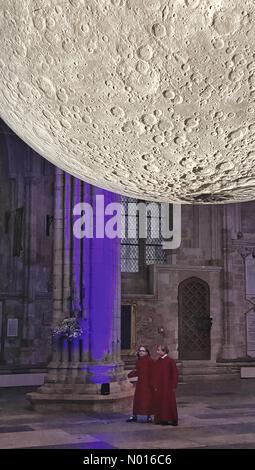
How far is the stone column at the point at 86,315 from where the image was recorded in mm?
10422

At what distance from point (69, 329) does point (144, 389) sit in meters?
1.71

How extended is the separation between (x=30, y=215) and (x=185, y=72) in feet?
59.4

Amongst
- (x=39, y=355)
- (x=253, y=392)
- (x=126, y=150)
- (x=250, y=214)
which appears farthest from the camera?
(x=250, y=214)

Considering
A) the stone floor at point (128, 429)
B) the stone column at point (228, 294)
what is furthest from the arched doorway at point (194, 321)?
the stone floor at point (128, 429)

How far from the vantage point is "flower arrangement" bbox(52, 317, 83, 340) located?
34.8ft

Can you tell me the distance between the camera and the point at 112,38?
90 cm

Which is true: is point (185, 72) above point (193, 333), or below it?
above

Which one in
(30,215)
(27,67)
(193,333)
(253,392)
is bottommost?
(253,392)

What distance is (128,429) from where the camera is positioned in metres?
8.82

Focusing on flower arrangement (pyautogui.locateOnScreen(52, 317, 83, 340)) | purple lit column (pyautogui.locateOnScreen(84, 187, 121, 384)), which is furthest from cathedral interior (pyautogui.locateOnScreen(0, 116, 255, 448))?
flower arrangement (pyautogui.locateOnScreen(52, 317, 83, 340))

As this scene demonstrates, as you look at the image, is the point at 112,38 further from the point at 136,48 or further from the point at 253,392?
→ the point at 253,392

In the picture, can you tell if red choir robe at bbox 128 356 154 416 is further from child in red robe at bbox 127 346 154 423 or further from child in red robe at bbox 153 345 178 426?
child in red robe at bbox 153 345 178 426
